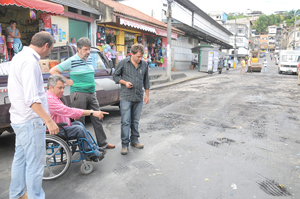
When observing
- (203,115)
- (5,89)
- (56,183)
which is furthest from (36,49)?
(203,115)

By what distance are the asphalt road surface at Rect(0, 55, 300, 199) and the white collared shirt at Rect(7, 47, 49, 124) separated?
125 centimetres

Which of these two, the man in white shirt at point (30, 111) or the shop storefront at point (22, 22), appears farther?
the shop storefront at point (22, 22)

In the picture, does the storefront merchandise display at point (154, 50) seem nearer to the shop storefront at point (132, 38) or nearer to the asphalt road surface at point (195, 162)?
the shop storefront at point (132, 38)

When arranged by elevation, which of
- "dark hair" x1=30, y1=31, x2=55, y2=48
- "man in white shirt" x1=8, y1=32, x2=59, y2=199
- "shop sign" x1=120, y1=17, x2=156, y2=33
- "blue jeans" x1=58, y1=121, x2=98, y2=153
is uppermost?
"shop sign" x1=120, y1=17, x2=156, y2=33

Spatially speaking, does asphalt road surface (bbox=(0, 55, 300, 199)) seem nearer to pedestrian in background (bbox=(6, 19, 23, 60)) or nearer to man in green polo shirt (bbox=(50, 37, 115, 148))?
man in green polo shirt (bbox=(50, 37, 115, 148))

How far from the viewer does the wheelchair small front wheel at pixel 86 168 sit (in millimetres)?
3484

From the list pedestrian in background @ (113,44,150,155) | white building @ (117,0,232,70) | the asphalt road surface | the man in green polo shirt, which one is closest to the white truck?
white building @ (117,0,232,70)

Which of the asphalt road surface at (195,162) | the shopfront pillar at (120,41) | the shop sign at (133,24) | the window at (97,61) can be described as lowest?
the asphalt road surface at (195,162)

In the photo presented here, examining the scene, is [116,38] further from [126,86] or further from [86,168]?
[86,168]

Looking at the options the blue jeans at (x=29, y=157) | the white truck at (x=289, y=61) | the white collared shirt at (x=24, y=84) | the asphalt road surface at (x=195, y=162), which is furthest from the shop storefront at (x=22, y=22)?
the white truck at (x=289, y=61)

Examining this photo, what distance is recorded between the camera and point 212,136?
5211 millimetres

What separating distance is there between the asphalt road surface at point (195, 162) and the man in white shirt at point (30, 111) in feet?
2.30

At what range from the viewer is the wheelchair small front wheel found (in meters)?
3.48

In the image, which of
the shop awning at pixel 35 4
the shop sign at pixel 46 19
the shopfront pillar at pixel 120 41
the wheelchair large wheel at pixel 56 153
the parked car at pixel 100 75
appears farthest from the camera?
the shopfront pillar at pixel 120 41
